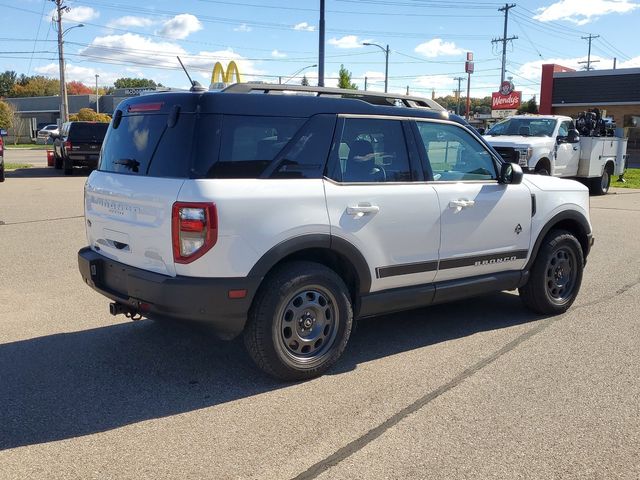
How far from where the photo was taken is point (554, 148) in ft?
54.1

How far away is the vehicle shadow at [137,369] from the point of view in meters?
3.85

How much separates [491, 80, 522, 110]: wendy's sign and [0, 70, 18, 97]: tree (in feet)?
360

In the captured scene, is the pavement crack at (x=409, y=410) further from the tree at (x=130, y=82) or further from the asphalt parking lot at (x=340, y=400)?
the tree at (x=130, y=82)

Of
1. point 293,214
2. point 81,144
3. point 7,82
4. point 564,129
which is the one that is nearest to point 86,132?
point 81,144

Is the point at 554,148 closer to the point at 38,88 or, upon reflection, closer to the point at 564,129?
the point at 564,129

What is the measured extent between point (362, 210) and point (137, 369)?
2008mm

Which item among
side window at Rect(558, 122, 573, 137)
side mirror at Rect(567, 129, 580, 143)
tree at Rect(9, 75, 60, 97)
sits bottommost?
side mirror at Rect(567, 129, 580, 143)

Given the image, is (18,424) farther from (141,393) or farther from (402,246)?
(402,246)

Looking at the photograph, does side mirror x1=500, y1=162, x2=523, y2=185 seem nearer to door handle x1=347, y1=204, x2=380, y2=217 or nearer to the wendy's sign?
door handle x1=347, y1=204, x2=380, y2=217

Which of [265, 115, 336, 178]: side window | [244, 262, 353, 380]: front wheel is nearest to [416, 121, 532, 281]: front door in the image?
[265, 115, 336, 178]: side window

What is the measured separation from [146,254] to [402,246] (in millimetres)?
1875

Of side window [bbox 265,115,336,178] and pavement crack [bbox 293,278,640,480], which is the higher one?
side window [bbox 265,115,336,178]

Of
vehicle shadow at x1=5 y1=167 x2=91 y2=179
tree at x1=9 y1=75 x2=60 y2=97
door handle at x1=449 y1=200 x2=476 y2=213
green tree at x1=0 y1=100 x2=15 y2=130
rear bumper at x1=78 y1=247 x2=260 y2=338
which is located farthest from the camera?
tree at x1=9 y1=75 x2=60 y2=97

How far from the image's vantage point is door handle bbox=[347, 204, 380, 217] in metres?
4.51
